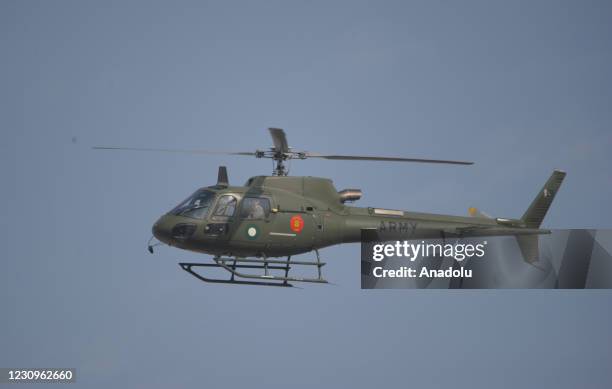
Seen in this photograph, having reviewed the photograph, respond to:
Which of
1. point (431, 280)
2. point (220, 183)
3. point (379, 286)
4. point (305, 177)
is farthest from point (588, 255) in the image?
point (220, 183)

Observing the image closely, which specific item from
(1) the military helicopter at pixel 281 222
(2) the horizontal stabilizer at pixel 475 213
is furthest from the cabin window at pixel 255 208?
(2) the horizontal stabilizer at pixel 475 213

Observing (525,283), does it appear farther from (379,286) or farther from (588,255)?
(379,286)

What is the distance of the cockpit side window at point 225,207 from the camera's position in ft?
71.8

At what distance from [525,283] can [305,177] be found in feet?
24.8

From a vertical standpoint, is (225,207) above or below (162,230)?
above

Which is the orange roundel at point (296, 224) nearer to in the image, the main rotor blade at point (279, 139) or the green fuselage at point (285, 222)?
the green fuselage at point (285, 222)

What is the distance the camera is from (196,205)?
72.0 ft

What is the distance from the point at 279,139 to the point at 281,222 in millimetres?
2342

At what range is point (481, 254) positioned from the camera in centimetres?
2419

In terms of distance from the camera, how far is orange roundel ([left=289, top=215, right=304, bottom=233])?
2248 cm
